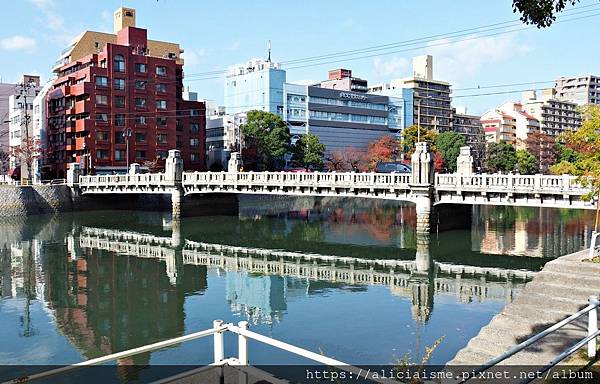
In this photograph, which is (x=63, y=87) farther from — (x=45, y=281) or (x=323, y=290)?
(x=323, y=290)

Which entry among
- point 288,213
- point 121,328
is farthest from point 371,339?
point 288,213

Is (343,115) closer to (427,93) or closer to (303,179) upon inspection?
(427,93)

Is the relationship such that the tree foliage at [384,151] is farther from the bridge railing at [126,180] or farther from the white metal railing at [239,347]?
the white metal railing at [239,347]

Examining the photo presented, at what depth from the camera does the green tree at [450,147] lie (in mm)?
82688

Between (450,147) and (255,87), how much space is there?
36821mm

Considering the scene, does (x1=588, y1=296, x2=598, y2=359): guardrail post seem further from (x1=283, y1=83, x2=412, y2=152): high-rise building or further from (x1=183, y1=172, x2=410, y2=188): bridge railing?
(x1=283, y1=83, x2=412, y2=152): high-rise building

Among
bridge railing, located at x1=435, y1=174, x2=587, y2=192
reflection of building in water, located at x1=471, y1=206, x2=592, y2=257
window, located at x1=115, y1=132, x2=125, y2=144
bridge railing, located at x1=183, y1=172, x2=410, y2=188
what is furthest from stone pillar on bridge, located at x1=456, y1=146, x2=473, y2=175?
window, located at x1=115, y1=132, x2=125, y2=144

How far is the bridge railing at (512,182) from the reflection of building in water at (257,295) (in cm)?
1440

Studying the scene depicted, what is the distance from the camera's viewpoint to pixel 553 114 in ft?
436

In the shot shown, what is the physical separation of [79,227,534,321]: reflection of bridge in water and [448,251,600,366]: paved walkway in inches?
229

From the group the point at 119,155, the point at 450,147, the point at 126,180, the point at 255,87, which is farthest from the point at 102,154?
the point at 450,147

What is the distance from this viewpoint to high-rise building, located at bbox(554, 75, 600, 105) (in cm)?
14750

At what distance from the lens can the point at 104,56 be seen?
66.0 metres

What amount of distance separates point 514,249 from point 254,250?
1629 centimetres
